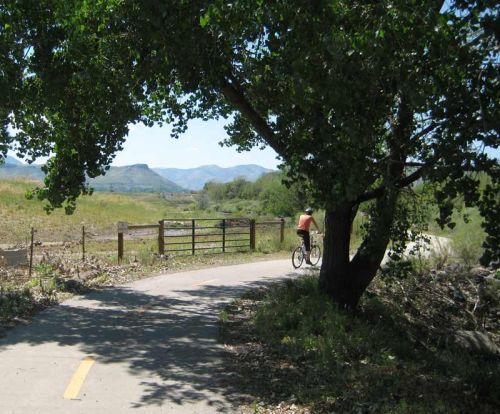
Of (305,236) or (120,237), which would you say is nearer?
(120,237)

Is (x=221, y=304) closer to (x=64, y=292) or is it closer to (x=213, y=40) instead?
(x=64, y=292)

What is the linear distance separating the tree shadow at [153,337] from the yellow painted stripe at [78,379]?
0.21m

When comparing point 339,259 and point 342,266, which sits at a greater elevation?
point 339,259

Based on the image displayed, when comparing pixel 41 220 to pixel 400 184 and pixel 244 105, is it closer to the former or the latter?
pixel 244 105

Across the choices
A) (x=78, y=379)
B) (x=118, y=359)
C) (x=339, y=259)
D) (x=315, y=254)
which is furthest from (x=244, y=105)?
(x=315, y=254)

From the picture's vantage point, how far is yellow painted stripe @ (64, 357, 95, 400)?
6.22m

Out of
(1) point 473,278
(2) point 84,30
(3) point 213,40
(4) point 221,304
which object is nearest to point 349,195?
(3) point 213,40

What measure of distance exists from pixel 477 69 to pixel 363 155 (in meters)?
1.48

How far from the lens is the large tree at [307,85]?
5195 millimetres

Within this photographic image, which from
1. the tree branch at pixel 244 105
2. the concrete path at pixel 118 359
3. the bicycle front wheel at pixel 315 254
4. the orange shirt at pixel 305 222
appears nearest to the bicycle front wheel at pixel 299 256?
the orange shirt at pixel 305 222

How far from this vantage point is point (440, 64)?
5.46m

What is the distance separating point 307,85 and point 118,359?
460 centimetres

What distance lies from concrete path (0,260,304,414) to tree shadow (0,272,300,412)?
1cm

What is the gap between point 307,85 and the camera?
550 cm
